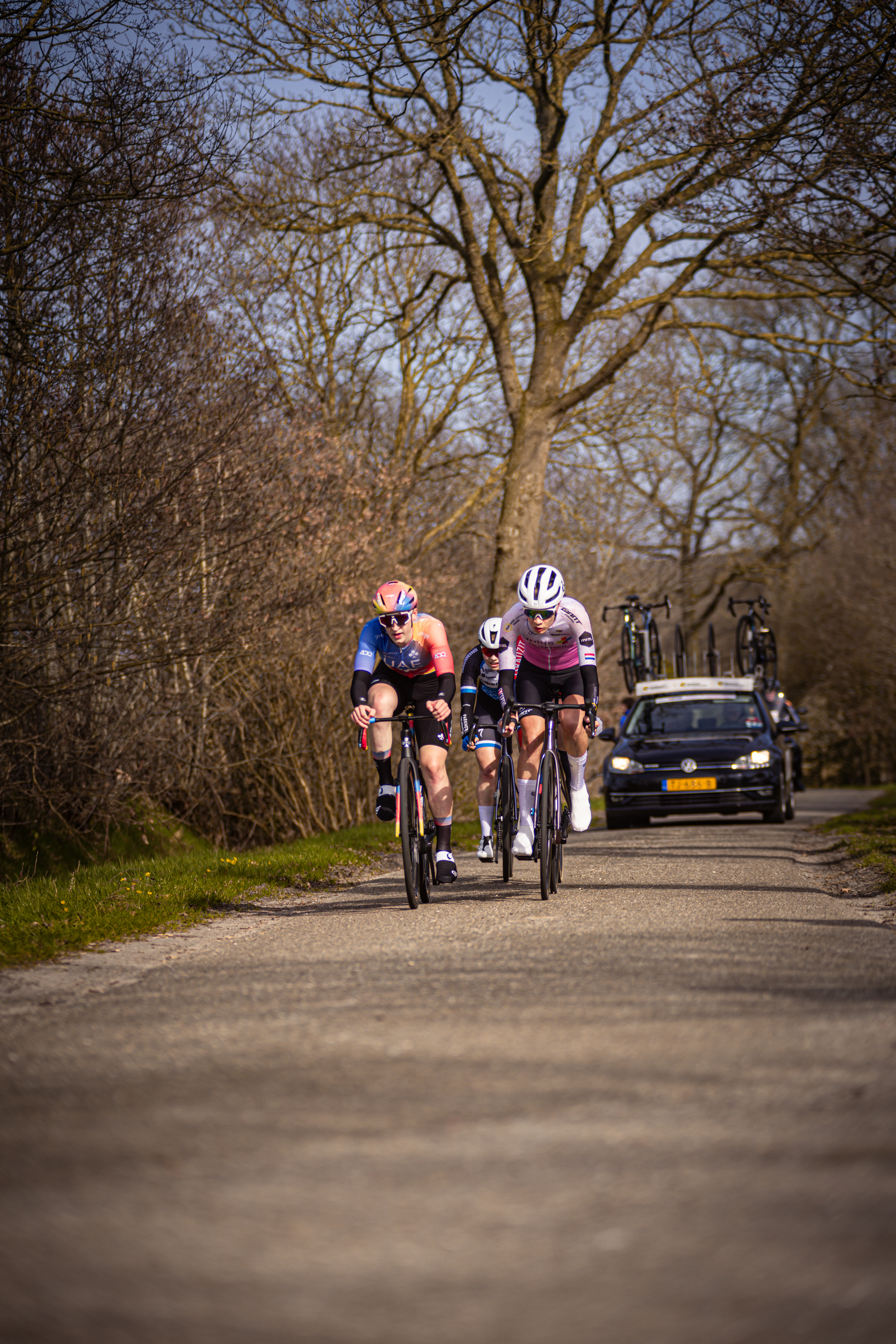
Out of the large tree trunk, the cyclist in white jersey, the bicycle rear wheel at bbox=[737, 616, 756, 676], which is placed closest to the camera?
the cyclist in white jersey

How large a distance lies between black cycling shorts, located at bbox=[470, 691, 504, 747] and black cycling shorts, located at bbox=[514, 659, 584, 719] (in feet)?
0.79

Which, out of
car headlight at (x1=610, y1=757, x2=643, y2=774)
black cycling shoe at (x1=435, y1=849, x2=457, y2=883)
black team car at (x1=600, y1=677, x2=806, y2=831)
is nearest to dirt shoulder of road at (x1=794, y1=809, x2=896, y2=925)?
black team car at (x1=600, y1=677, x2=806, y2=831)

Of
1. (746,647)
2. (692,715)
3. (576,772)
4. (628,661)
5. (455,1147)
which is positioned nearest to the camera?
(455,1147)

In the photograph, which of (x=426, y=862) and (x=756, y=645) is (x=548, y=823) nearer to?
(x=426, y=862)

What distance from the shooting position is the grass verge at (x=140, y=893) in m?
7.52

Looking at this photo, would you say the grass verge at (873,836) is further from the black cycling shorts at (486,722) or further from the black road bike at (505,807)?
the black cycling shorts at (486,722)

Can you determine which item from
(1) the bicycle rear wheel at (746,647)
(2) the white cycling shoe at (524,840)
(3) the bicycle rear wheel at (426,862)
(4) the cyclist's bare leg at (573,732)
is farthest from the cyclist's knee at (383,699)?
(1) the bicycle rear wheel at (746,647)

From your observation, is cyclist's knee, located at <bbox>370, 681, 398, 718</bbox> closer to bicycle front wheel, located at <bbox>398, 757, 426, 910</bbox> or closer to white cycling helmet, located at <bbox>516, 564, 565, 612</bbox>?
bicycle front wheel, located at <bbox>398, 757, 426, 910</bbox>

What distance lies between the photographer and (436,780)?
936 centimetres

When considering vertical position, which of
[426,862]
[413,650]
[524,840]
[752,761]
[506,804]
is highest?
[413,650]

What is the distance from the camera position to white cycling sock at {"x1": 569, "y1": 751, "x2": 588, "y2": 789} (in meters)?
10.3

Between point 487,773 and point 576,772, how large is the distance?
677mm

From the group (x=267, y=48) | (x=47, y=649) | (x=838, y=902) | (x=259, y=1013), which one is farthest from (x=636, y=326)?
(x=259, y=1013)

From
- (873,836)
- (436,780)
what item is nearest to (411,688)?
(436,780)
